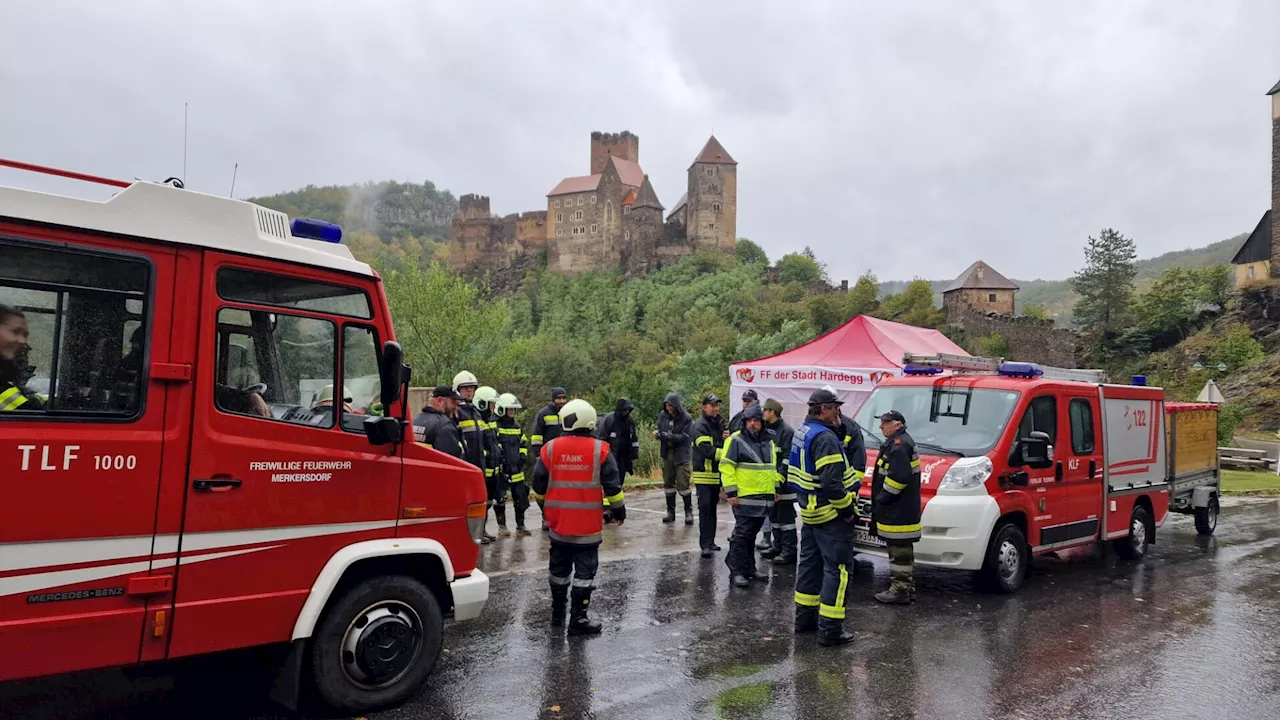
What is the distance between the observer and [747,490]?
7.87 meters

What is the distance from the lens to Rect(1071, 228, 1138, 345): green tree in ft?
179

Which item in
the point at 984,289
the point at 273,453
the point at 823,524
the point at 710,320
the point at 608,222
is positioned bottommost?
the point at 823,524

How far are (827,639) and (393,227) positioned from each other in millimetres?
164793

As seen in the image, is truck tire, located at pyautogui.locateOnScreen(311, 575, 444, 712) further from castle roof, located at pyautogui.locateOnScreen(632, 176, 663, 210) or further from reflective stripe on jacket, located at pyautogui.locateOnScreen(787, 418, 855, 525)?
castle roof, located at pyautogui.locateOnScreen(632, 176, 663, 210)

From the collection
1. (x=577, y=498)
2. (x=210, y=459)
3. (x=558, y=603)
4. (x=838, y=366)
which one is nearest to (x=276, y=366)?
(x=210, y=459)

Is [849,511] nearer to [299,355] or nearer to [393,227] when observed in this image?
[299,355]

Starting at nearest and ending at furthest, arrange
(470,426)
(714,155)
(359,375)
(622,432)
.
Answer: (359,375), (470,426), (622,432), (714,155)

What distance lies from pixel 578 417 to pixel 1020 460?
444 centimetres

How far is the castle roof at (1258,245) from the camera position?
54906mm

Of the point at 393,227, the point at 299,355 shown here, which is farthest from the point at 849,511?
the point at 393,227

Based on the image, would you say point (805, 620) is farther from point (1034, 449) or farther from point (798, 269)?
point (798, 269)

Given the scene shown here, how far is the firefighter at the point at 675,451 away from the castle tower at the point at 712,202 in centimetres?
8226

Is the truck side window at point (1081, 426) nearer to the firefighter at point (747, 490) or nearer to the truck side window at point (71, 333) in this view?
the firefighter at point (747, 490)

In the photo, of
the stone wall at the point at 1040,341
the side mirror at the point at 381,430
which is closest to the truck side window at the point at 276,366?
the side mirror at the point at 381,430
